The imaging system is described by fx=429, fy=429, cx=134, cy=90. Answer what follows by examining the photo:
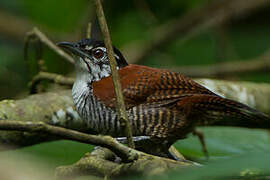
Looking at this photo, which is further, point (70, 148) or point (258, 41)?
point (258, 41)

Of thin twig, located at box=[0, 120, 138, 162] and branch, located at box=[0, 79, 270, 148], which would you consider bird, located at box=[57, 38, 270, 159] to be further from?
thin twig, located at box=[0, 120, 138, 162]

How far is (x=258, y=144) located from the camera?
125 inches

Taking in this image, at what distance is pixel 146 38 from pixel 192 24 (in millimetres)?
665

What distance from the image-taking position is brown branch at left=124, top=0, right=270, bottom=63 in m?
→ 5.72

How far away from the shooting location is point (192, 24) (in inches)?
233

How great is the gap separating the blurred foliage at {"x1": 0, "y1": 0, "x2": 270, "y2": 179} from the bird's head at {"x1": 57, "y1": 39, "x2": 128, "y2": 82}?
0.47 m

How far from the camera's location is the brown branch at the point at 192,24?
5.72 meters

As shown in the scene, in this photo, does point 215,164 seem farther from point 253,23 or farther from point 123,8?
point 253,23

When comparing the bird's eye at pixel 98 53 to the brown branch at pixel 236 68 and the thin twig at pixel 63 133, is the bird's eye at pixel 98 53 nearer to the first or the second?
the thin twig at pixel 63 133

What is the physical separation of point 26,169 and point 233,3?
5798mm

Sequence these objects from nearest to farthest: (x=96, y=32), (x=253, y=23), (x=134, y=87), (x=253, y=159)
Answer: (x=253, y=159), (x=134, y=87), (x=96, y=32), (x=253, y=23)

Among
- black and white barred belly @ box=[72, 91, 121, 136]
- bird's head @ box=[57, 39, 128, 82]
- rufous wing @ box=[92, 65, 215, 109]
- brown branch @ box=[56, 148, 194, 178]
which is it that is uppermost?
bird's head @ box=[57, 39, 128, 82]

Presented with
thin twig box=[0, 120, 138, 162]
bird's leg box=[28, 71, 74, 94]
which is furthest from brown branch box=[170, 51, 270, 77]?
thin twig box=[0, 120, 138, 162]

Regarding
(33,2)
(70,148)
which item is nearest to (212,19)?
(33,2)
